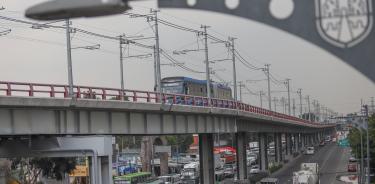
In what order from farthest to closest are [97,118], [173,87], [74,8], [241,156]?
[241,156] → [173,87] → [97,118] → [74,8]

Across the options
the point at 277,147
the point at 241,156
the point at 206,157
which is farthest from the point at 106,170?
the point at 277,147

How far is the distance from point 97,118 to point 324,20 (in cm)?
2612

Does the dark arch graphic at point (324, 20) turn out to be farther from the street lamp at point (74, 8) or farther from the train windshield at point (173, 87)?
the train windshield at point (173, 87)

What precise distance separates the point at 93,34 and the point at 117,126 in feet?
30.1

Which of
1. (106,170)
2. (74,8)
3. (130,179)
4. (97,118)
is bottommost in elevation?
(130,179)

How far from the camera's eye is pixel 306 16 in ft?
27.2

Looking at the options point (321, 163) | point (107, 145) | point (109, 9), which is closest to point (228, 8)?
point (109, 9)

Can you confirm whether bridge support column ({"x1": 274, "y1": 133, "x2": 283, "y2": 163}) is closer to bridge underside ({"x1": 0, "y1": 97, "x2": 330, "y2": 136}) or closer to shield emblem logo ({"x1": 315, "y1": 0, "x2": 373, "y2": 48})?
bridge underside ({"x1": 0, "y1": 97, "x2": 330, "y2": 136})

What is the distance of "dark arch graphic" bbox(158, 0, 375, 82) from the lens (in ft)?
26.8

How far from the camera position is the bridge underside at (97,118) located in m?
28.3

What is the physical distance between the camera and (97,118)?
3350 cm

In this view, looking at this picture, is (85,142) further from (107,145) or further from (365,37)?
(365,37)

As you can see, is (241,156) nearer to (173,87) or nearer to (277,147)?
(173,87)

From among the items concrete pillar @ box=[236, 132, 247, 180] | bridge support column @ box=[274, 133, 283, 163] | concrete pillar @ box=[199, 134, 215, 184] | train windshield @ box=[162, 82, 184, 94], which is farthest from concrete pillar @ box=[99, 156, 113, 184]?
bridge support column @ box=[274, 133, 283, 163]
